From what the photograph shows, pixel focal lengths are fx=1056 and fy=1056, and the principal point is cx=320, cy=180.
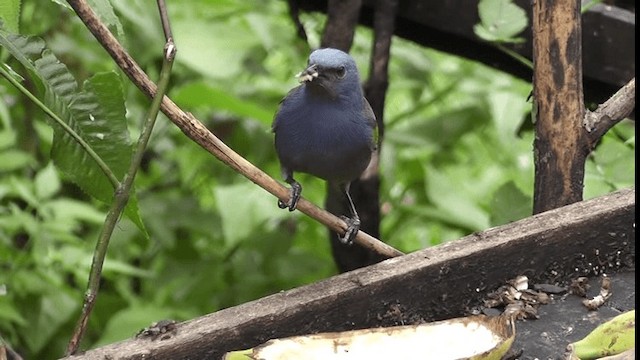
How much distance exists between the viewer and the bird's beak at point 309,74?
2262mm

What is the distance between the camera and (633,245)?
2137 mm

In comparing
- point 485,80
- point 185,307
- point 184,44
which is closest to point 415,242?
point 485,80

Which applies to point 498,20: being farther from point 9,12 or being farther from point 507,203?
point 9,12

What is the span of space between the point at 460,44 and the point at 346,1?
0.36 meters

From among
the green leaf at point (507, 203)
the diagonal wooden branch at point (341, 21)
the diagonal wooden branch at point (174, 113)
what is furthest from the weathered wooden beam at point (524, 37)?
the diagonal wooden branch at point (174, 113)

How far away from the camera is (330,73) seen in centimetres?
232

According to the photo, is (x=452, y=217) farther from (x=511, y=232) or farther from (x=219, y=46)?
(x=511, y=232)

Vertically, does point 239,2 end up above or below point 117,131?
above

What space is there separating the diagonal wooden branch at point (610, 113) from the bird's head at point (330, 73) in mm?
529

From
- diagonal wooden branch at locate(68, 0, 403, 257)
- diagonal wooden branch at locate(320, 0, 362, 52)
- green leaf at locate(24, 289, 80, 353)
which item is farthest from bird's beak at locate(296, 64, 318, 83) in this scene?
green leaf at locate(24, 289, 80, 353)

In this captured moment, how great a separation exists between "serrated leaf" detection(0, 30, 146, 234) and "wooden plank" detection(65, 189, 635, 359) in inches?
9.0

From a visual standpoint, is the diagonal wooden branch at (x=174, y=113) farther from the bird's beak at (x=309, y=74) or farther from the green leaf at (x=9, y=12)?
the bird's beak at (x=309, y=74)

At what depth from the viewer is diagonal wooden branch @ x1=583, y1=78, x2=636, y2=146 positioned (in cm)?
228

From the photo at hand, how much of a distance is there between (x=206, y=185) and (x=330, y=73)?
1704 mm
